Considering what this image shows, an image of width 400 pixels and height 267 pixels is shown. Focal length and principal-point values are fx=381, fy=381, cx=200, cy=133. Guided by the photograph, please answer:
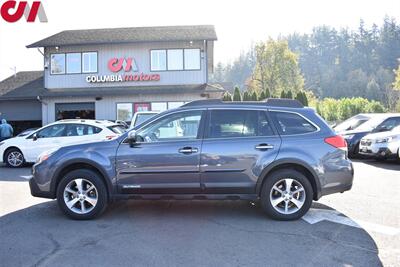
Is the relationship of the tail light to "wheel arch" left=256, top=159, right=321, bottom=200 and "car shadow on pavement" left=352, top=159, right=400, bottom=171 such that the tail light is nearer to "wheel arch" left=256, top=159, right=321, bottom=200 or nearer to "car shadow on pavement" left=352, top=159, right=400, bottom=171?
"wheel arch" left=256, top=159, right=321, bottom=200

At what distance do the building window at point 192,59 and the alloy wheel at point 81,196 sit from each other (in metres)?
17.1

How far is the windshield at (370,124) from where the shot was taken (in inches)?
533

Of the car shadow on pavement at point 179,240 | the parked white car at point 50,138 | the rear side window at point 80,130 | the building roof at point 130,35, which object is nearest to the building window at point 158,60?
the building roof at point 130,35

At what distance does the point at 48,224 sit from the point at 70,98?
18.0 m

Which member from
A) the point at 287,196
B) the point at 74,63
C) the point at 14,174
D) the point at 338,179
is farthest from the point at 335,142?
the point at 74,63

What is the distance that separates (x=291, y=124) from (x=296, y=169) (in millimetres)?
683

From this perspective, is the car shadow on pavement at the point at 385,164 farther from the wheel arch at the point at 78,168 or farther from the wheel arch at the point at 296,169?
the wheel arch at the point at 78,168

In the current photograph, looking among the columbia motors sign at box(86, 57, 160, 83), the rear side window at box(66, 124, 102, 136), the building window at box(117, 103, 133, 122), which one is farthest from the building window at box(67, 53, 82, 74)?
the rear side window at box(66, 124, 102, 136)

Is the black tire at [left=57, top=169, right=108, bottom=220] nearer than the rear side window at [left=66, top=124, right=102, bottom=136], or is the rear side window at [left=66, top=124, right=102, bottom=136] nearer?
the black tire at [left=57, top=169, right=108, bottom=220]

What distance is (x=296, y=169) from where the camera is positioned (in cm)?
574

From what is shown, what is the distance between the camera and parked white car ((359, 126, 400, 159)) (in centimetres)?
1168

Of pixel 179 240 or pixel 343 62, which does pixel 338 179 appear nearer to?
pixel 179 240

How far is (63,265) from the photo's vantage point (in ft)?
13.4

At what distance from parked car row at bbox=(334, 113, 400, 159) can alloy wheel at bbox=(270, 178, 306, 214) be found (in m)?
7.41
